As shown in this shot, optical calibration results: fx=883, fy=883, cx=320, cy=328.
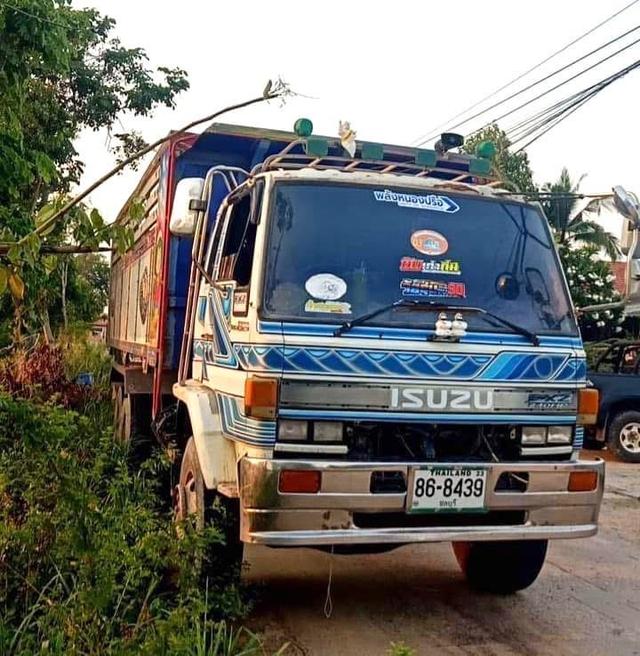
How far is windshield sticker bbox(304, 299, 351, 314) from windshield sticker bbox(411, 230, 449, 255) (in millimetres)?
565

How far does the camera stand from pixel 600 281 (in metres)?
20.7

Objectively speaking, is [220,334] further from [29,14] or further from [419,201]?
[29,14]

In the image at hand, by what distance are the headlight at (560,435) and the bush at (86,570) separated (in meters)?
1.77

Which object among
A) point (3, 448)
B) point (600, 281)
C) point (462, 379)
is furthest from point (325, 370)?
point (600, 281)

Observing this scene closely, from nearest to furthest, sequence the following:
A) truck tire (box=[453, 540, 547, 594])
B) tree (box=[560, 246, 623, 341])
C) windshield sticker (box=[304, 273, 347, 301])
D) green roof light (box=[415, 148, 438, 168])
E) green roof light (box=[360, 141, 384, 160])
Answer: windshield sticker (box=[304, 273, 347, 301])
truck tire (box=[453, 540, 547, 594])
green roof light (box=[360, 141, 384, 160])
green roof light (box=[415, 148, 438, 168])
tree (box=[560, 246, 623, 341])

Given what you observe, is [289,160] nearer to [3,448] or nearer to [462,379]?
[462,379]

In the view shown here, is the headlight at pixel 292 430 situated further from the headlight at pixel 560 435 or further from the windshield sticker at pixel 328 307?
the headlight at pixel 560 435

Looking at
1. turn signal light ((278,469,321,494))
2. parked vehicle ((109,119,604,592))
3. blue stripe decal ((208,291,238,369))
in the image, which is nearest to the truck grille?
parked vehicle ((109,119,604,592))

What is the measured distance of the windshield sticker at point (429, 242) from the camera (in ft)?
15.2

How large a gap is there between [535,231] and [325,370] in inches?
63.9

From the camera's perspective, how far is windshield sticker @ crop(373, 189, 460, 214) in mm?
4691

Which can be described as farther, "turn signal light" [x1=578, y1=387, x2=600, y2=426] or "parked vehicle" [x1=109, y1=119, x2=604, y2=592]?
"turn signal light" [x1=578, y1=387, x2=600, y2=426]

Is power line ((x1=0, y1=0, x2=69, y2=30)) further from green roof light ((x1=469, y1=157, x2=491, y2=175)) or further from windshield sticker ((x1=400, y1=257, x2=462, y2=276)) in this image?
green roof light ((x1=469, y1=157, x2=491, y2=175))

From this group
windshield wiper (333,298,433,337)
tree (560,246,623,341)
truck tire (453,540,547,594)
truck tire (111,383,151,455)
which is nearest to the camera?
windshield wiper (333,298,433,337)
